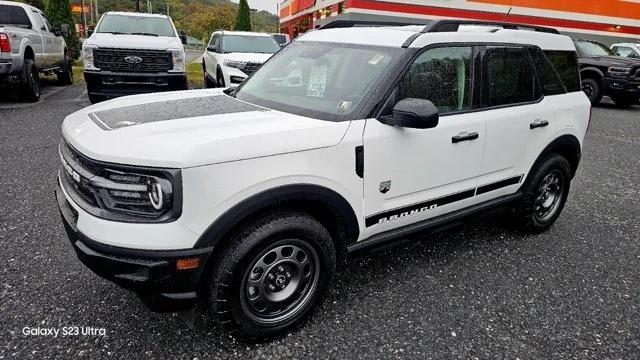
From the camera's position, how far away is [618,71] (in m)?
12.5

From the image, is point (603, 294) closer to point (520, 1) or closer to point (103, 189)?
point (103, 189)

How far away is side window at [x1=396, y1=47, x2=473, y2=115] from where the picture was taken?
2832mm

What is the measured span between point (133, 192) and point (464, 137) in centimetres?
216

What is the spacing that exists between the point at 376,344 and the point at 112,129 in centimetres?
190

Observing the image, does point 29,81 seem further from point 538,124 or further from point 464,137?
point 538,124

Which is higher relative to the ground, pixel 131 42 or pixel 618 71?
pixel 131 42

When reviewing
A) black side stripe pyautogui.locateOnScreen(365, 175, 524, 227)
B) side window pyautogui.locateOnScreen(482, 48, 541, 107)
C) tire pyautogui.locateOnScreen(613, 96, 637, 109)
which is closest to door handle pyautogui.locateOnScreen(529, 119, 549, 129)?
side window pyautogui.locateOnScreen(482, 48, 541, 107)

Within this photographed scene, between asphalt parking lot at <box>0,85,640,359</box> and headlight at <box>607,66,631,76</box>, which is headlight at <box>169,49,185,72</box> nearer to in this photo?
asphalt parking lot at <box>0,85,640,359</box>

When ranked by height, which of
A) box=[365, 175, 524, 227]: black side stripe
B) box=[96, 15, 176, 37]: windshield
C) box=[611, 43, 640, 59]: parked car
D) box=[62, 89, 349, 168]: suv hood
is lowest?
box=[365, 175, 524, 227]: black side stripe

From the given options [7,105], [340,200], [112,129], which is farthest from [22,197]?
[7,105]

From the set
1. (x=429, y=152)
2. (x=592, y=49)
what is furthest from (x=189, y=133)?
(x=592, y=49)

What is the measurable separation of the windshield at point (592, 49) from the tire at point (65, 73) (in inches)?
593

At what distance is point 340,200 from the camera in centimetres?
250

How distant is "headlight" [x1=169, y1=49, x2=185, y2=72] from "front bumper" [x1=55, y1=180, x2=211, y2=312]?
23.2ft
